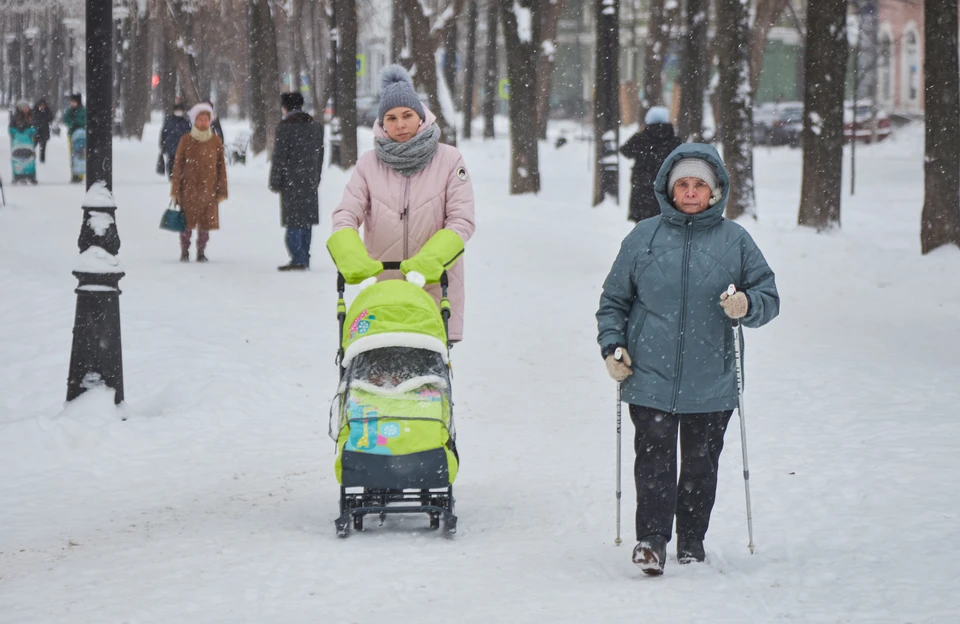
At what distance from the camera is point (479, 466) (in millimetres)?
7953

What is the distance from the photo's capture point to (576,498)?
281 inches

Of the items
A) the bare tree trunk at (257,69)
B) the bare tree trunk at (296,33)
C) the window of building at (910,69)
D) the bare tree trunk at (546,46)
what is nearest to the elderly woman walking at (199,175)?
the bare tree trunk at (257,69)

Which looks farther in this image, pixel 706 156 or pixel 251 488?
pixel 251 488

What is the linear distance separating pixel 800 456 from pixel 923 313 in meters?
6.34

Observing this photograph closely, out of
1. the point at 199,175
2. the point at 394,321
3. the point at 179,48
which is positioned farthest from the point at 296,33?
the point at 394,321

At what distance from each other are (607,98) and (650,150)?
31.9 feet

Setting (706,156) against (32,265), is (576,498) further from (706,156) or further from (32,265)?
(32,265)

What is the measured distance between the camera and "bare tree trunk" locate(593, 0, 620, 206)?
74.4 feet

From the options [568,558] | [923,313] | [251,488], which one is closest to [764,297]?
[568,558]

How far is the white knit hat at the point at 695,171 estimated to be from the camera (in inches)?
219

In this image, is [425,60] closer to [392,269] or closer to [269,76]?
[269,76]

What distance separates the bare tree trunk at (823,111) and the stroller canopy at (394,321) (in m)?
12.5

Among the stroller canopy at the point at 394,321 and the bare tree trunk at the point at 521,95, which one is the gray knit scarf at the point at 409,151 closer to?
the stroller canopy at the point at 394,321

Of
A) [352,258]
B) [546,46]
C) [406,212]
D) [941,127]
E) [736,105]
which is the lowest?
[352,258]
